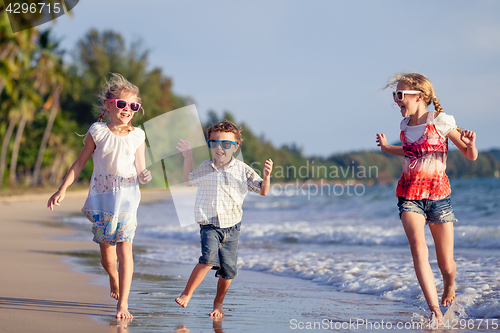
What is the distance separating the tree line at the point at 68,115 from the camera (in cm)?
2239

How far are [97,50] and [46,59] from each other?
21.9 m

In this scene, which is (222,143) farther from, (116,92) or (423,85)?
(423,85)

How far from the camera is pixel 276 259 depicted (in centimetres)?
707

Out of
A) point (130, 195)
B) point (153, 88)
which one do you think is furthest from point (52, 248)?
point (153, 88)

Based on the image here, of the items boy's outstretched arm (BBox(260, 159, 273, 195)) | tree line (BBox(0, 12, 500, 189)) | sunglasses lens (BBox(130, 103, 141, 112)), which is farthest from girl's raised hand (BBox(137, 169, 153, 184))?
tree line (BBox(0, 12, 500, 189))

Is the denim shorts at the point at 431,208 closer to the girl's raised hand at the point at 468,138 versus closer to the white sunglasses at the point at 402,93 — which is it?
the girl's raised hand at the point at 468,138

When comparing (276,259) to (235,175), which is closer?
(235,175)

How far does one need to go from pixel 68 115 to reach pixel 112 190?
44459mm

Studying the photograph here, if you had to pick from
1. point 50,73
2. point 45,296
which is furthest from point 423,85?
point 50,73

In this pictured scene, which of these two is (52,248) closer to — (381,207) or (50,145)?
(381,207)

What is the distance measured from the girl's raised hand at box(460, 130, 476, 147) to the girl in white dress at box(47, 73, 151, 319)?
2102 mm

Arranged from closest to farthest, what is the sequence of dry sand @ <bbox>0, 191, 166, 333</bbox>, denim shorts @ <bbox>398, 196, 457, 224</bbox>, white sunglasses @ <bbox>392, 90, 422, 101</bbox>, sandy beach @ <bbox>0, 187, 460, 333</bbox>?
dry sand @ <bbox>0, 191, 166, 333</bbox> → sandy beach @ <bbox>0, 187, 460, 333</bbox> → denim shorts @ <bbox>398, 196, 457, 224</bbox> → white sunglasses @ <bbox>392, 90, 422, 101</bbox>

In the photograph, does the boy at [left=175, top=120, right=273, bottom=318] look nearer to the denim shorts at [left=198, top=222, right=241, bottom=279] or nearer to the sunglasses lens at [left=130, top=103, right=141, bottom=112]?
the denim shorts at [left=198, top=222, right=241, bottom=279]

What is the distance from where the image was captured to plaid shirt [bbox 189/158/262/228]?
3496 millimetres
